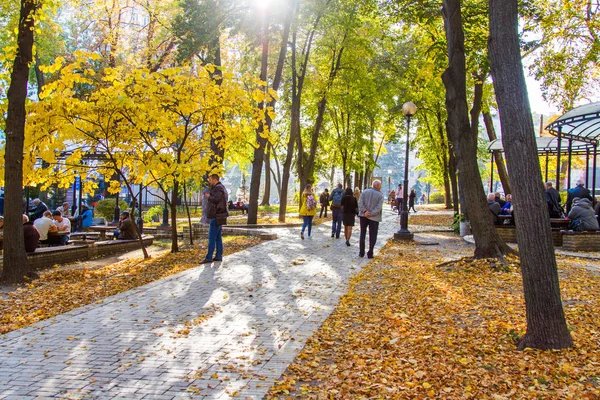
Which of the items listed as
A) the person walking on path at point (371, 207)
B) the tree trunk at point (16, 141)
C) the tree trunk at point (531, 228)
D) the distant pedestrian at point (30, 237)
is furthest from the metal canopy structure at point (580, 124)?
the distant pedestrian at point (30, 237)

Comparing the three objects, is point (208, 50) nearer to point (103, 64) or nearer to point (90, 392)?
point (103, 64)

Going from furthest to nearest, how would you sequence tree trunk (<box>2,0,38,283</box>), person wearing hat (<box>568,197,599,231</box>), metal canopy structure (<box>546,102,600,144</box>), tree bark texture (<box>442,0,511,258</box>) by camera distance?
metal canopy structure (<box>546,102,600,144</box>) → person wearing hat (<box>568,197,599,231</box>) → tree bark texture (<box>442,0,511,258</box>) → tree trunk (<box>2,0,38,283</box>)

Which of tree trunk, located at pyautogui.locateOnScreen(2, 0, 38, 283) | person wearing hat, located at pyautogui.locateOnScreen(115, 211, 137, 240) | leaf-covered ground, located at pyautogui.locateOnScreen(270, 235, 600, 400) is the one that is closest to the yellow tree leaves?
tree trunk, located at pyautogui.locateOnScreen(2, 0, 38, 283)

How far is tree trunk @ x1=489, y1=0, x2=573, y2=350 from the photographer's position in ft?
16.6

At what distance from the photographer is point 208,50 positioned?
60.8ft

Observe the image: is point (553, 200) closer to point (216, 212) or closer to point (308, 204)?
point (308, 204)

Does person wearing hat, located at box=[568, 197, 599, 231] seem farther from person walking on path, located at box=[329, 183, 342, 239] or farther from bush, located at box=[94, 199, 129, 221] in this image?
bush, located at box=[94, 199, 129, 221]

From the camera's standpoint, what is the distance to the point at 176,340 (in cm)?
582

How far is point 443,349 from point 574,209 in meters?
10.6

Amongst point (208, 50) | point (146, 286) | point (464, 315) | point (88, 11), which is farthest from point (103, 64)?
point (464, 315)

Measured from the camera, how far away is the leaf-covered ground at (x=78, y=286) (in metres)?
7.34

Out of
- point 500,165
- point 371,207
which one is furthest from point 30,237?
point 500,165

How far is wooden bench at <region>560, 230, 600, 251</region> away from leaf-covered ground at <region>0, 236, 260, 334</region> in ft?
27.5

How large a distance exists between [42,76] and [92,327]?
23.4m
